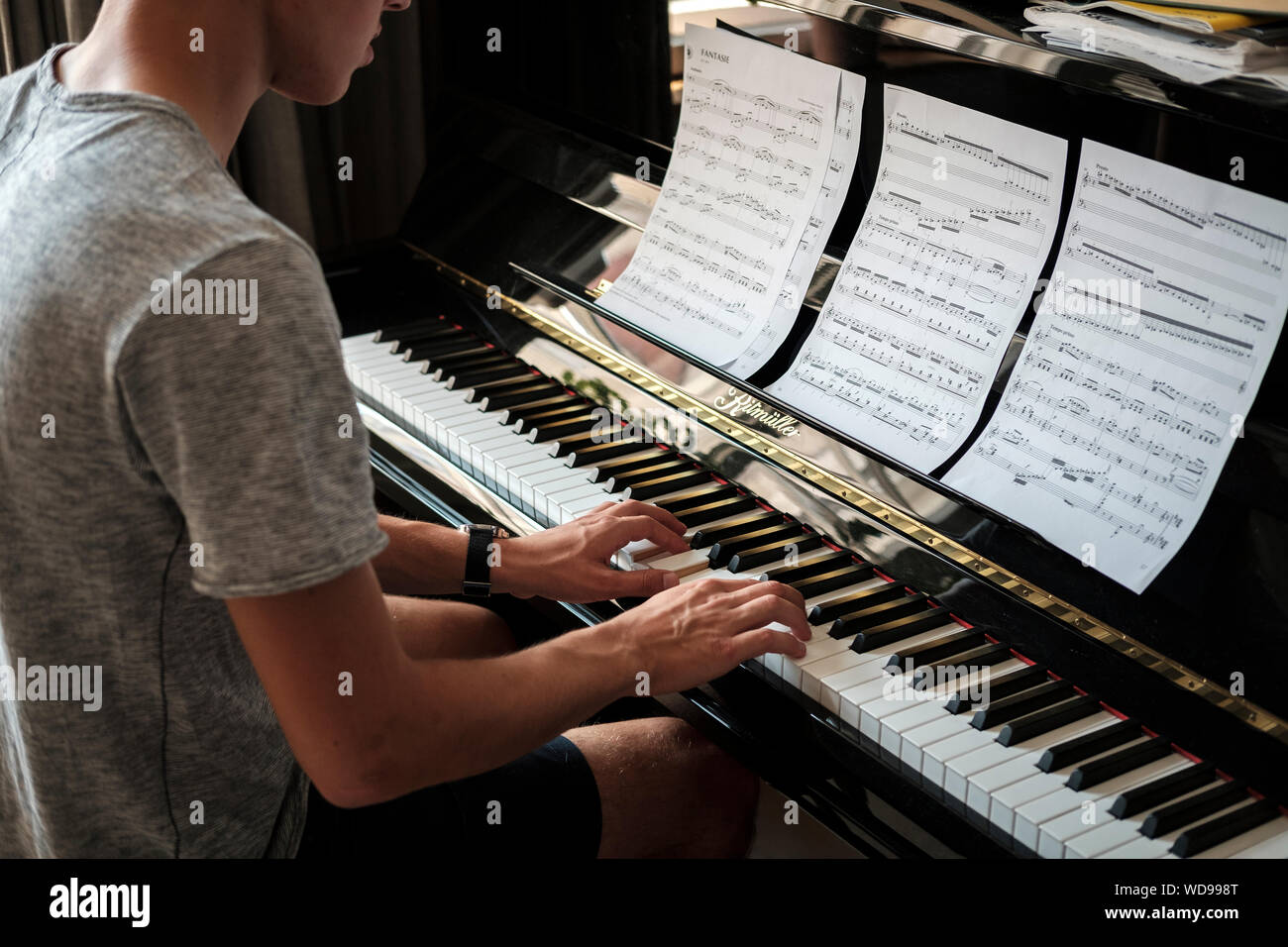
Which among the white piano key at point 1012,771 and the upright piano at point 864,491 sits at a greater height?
the upright piano at point 864,491

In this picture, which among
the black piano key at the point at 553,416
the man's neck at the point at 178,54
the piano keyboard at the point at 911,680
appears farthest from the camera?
the black piano key at the point at 553,416

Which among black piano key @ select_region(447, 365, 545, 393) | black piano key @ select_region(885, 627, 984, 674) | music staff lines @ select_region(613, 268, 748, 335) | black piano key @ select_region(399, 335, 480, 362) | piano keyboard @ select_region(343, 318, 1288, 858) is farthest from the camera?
black piano key @ select_region(399, 335, 480, 362)

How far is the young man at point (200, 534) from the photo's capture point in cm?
85

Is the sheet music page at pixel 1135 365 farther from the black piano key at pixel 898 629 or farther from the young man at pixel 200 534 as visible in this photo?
the young man at pixel 200 534

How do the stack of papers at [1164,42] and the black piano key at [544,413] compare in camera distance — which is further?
the black piano key at [544,413]

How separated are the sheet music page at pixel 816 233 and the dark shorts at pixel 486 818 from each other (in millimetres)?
592

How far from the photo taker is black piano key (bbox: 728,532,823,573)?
58.2 inches

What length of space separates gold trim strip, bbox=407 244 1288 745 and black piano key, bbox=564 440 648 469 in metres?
0.08

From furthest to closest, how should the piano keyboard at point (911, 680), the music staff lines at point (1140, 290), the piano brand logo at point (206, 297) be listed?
the music staff lines at point (1140, 290) < the piano keyboard at point (911, 680) < the piano brand logo at point (206, 297)

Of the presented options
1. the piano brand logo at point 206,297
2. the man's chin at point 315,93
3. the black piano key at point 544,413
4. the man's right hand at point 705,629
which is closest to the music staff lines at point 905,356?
the man's right hand at point 705,629

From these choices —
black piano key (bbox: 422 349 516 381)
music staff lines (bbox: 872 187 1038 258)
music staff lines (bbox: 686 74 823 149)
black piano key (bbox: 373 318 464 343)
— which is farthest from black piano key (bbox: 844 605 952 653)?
black piano key (bbox: 373 318 464 343)

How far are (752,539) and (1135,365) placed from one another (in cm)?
50

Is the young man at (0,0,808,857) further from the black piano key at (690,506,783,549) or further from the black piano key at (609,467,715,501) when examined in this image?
the black piano key at (609,467,715,501)

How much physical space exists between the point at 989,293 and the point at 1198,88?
339 millimetres
